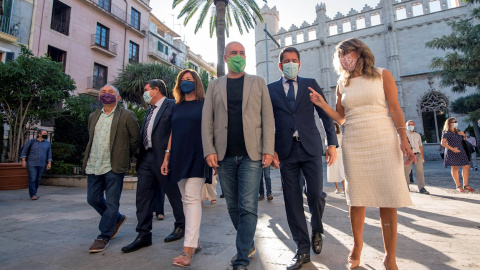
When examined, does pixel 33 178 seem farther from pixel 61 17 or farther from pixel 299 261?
pixel 61 17

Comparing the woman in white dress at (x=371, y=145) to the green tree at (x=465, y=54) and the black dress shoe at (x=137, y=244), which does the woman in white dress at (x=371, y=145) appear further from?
the green tree at (x=465, y=54)

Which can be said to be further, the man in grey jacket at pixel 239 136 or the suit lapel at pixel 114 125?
the suit lapel at pixel 114 125

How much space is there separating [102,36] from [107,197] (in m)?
22.2

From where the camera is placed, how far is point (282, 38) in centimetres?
3356

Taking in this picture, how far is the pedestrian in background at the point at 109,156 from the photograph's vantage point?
3.10 meters

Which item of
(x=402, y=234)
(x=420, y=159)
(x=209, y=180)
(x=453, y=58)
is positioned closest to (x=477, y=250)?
(x=402, y=234)

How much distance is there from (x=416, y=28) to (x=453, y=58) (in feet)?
59.8

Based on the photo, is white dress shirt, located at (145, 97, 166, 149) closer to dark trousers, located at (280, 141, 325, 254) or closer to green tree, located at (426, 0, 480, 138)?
dark trousers, located at (280, 141, 325, 254)

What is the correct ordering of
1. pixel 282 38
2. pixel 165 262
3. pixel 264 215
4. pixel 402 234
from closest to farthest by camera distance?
pixel 165 262 → pixel 402 234 → pixel 264 215 → pixel 282 38

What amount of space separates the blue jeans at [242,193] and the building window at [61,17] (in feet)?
69.2

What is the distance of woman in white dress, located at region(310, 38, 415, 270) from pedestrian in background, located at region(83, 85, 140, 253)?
8.36ft

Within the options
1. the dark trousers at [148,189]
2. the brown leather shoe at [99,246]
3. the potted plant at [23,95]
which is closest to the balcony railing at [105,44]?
the potted plant at [23,95]

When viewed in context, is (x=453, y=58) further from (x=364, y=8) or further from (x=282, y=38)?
(x=282, y=38)

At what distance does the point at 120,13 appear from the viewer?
22406 mm
